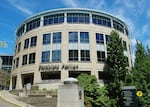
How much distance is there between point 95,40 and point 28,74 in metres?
14.1

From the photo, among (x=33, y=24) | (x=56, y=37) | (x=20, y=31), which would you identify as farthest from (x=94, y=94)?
(x=20, y=31)

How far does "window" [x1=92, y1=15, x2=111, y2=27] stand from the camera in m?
43.2

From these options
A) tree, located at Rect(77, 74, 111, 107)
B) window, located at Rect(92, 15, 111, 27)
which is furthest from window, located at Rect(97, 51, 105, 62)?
tree, located at Rect(77, 74, 111, 107)

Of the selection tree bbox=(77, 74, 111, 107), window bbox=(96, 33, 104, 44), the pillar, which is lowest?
tree bbox=(77, 74, 111, 107)

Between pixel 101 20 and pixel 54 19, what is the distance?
9.08 metres

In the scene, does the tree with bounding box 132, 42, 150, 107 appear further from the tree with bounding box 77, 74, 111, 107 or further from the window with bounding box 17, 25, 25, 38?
the window with bounding box 17, 25, 25, 38

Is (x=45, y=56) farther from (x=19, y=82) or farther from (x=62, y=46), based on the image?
(x=19, y=82)

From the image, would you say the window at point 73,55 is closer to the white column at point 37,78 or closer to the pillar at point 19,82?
the white column at point 37,78

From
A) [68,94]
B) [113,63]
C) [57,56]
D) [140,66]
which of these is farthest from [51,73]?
[68,94]

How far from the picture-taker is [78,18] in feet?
140

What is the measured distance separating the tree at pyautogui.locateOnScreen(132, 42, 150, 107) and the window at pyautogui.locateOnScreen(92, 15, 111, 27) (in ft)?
35.9

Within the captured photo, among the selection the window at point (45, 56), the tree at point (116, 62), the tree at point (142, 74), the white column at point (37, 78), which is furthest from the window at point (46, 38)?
the tree at point (142, 74)

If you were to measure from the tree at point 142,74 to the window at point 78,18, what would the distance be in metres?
12.3

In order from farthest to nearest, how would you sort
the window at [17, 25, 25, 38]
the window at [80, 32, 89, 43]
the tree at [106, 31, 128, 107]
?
the window at [17, 25, 25, 38] → the window at [80, 32, 89, 43] → the tree at [106, 31, 128, 107]
